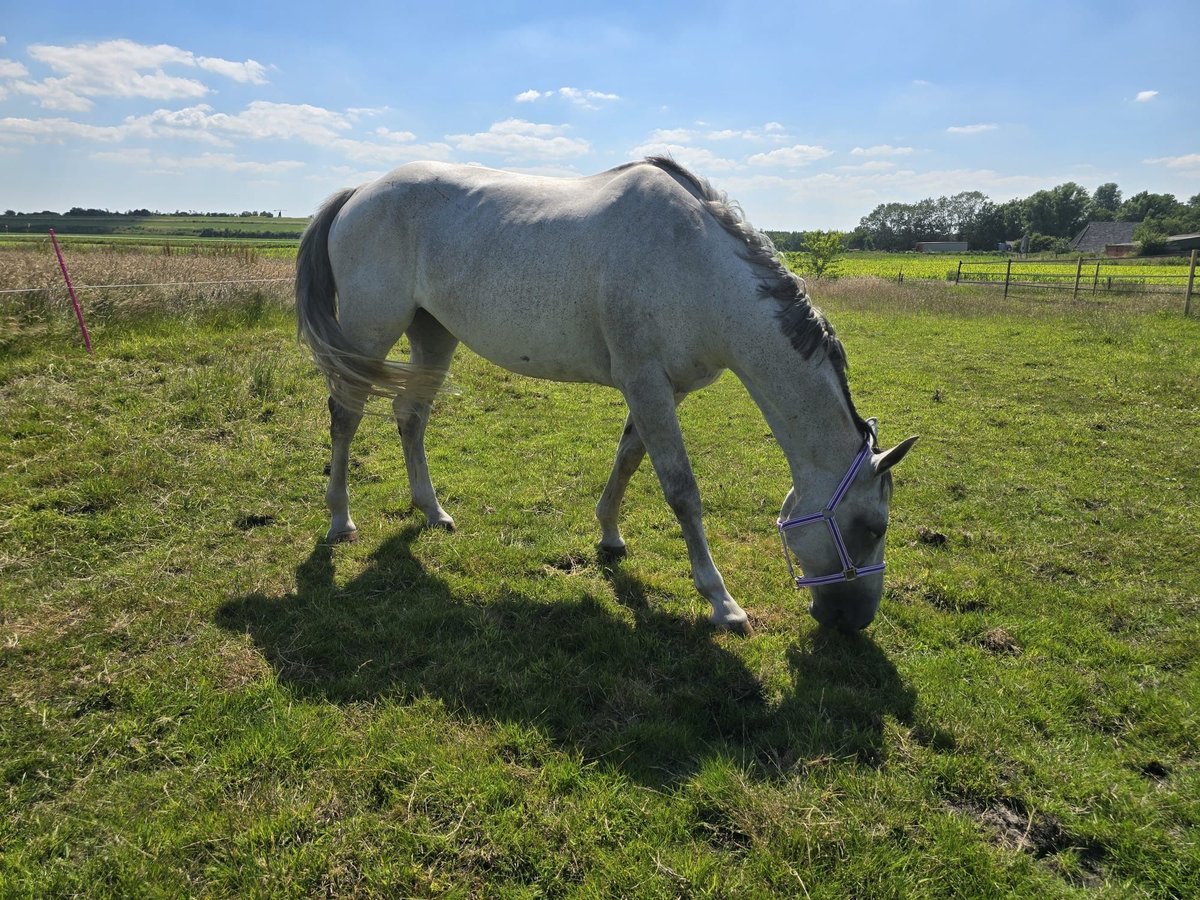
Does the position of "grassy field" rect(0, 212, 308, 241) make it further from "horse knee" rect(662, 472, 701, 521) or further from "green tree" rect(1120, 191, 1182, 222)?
"green tree" rect(1120, 191, 1182, 222)

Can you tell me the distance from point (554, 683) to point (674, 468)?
1409 millimetres

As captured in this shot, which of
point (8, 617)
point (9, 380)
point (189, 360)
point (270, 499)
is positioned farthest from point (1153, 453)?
point (9, 380)

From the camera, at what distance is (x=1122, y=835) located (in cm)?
229

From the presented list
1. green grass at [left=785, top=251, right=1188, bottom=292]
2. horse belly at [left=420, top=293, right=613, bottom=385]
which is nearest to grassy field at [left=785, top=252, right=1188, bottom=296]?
green grass at [left=785, top=251, right=1188, bottom=292]

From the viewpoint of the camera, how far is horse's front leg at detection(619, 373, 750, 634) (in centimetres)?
372

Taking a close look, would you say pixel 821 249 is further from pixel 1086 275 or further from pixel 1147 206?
pixel 1147 206

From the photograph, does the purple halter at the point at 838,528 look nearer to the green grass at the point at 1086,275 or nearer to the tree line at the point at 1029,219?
the green grass at the point at 1086,275

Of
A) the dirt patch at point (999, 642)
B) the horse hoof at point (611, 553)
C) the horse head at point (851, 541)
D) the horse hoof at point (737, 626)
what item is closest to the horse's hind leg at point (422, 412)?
the horse hoof at point (611, 553)

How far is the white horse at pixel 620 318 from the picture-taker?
336 centimetres

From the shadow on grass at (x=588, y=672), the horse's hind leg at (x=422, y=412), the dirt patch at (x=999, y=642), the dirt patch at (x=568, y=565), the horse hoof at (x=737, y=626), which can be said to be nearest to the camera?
the shadow on grass at (x=588, y=672)

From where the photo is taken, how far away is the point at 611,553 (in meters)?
4.68

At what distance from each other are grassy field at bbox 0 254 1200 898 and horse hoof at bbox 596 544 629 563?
18 centimetres

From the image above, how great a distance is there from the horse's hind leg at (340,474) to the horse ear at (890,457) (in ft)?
12.3

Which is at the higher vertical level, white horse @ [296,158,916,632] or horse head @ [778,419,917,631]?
white horse @ [296,158,916,632]
